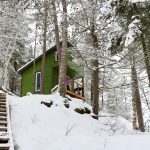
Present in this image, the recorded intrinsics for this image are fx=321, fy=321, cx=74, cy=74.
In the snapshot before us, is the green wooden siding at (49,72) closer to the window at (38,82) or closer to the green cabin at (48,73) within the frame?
the green cabin at (48,73)

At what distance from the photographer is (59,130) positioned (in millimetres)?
13648

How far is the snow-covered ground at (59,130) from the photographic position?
31.3 ft

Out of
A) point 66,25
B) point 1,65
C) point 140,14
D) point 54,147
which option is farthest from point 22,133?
point 1,65

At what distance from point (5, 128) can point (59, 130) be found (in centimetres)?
256

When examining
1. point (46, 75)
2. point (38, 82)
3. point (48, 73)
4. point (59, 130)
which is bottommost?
point (59, 130)

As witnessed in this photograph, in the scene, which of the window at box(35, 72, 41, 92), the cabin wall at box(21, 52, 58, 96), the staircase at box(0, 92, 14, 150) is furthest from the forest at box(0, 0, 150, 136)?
the staircase at box(0, 92, 14, 150)

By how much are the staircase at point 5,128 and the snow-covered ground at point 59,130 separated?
A: 0.33 meters

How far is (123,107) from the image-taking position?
4425 cm

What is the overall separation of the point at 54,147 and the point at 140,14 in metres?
6.41

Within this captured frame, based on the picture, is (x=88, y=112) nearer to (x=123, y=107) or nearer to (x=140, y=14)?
(x=140, y=14)

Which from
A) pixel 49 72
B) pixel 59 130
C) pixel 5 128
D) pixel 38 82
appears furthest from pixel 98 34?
pixel 38 82

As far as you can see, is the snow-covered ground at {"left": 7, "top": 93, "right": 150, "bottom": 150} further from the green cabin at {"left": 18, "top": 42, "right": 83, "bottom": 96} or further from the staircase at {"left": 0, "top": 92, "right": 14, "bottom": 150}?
the green cabin at {"left": 18, "top": 42, "right": 83, "bottom": 96}

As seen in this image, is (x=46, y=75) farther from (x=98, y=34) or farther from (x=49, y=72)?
(x=98, y=34)

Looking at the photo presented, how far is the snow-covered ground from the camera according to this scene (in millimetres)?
9539
